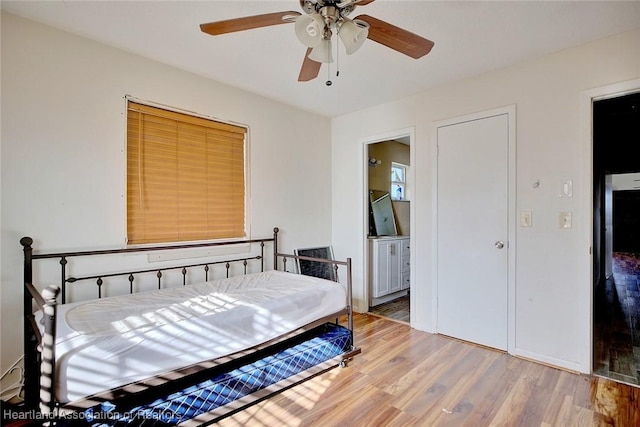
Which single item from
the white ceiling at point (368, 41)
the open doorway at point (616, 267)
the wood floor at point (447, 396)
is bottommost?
the wood floor at point (447, 396)

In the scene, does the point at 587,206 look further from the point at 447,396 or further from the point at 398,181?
the point at 398,181

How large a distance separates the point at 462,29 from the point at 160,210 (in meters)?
2.65

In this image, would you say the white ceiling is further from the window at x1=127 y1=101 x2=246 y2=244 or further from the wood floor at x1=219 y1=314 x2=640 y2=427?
the wood floor at x1=219 y1=314 x2=640 y2=427

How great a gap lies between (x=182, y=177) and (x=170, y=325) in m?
1.42

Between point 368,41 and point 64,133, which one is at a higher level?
point 368,41

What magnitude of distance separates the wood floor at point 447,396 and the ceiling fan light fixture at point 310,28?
2078mm

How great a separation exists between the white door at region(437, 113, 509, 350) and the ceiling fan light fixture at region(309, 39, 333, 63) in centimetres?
179

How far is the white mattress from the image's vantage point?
4.39ft

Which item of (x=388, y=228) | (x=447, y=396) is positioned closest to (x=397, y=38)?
(x=447, y=396)

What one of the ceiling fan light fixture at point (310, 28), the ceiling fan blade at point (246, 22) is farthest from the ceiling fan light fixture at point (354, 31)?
the ceiling fan blade at point (246, 22)

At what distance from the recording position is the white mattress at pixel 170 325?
1.34m

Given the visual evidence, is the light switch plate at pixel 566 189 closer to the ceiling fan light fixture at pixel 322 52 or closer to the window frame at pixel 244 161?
the ceiling fan light fixture at pixel 322 52

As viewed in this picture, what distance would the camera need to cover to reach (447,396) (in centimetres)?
197

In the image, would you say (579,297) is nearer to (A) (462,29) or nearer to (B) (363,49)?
(A) (462,29)
